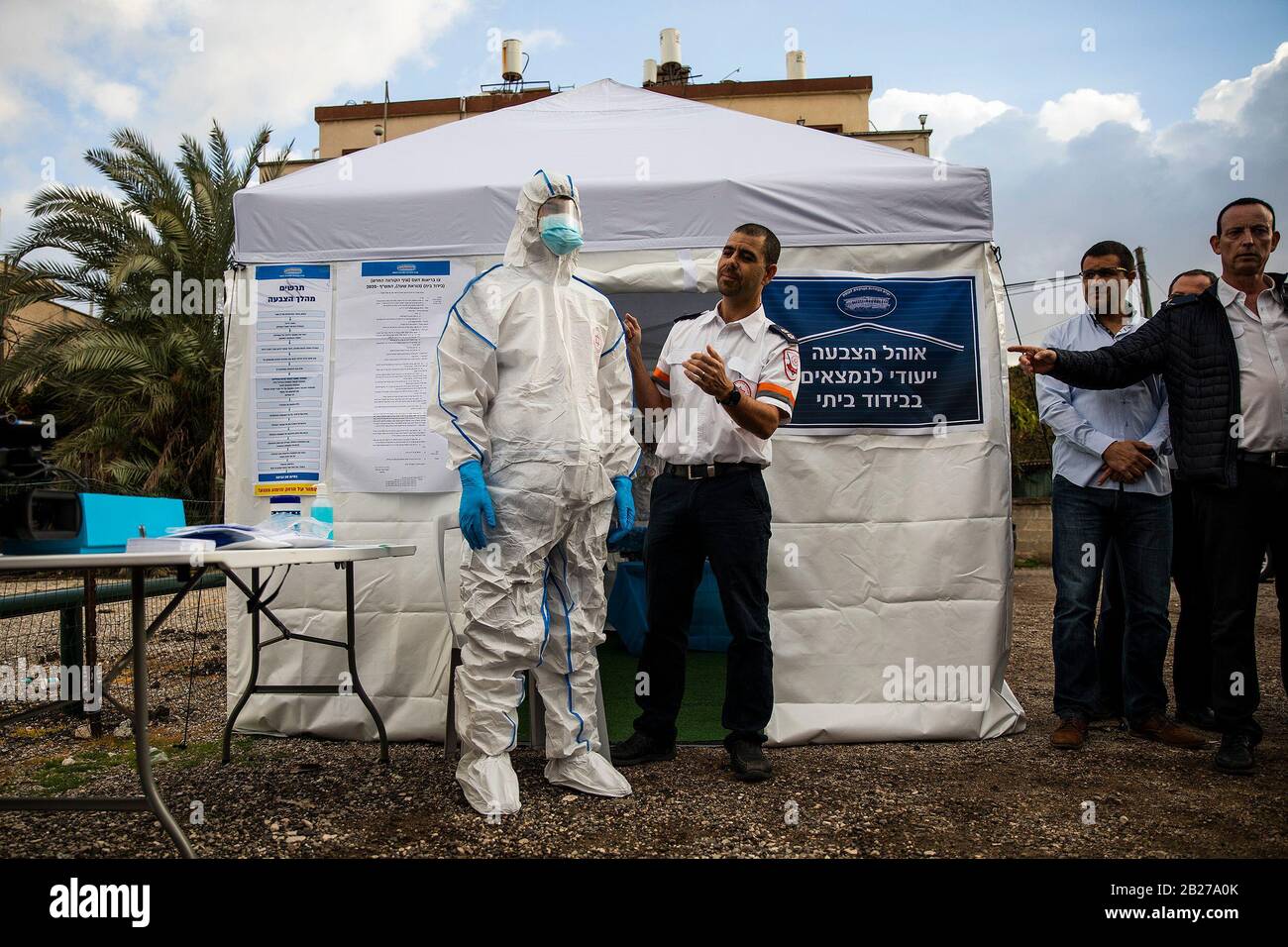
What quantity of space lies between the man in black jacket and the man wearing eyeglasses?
253mm

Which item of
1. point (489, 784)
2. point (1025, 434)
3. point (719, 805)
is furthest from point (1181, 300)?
point (1025, 434)

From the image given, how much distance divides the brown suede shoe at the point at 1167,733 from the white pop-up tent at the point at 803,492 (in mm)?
474

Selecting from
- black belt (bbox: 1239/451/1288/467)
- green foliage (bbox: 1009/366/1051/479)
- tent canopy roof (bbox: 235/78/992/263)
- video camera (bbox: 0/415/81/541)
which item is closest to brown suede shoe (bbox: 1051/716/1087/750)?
black belt (bbox: 1239/451/1288/467)

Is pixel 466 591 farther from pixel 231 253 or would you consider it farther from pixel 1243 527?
pixel 1243 527

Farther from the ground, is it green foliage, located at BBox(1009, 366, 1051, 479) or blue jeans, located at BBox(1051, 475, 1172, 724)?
green foliage, located at BBox(1009, 366, 1051, 479)

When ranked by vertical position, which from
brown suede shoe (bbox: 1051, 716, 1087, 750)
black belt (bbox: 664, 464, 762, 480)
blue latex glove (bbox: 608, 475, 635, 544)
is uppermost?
black belt (bbox: 664, 464, 762, 480)

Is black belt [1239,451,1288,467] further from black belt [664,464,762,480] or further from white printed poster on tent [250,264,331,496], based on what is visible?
white printed poster on tent [250,264,331,496]

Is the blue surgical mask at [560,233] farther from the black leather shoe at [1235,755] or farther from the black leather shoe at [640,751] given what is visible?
the black leather shoe at [1235,755]

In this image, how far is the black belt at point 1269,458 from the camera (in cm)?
342

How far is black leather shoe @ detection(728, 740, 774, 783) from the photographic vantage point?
346cm

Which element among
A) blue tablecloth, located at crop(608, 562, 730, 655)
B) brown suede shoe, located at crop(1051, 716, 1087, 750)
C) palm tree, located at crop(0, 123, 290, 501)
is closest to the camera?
brown suede shoe, located at crop(1051, 716, 1087, 750)

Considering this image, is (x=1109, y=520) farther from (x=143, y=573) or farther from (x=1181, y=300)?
(x=143, y=573)
